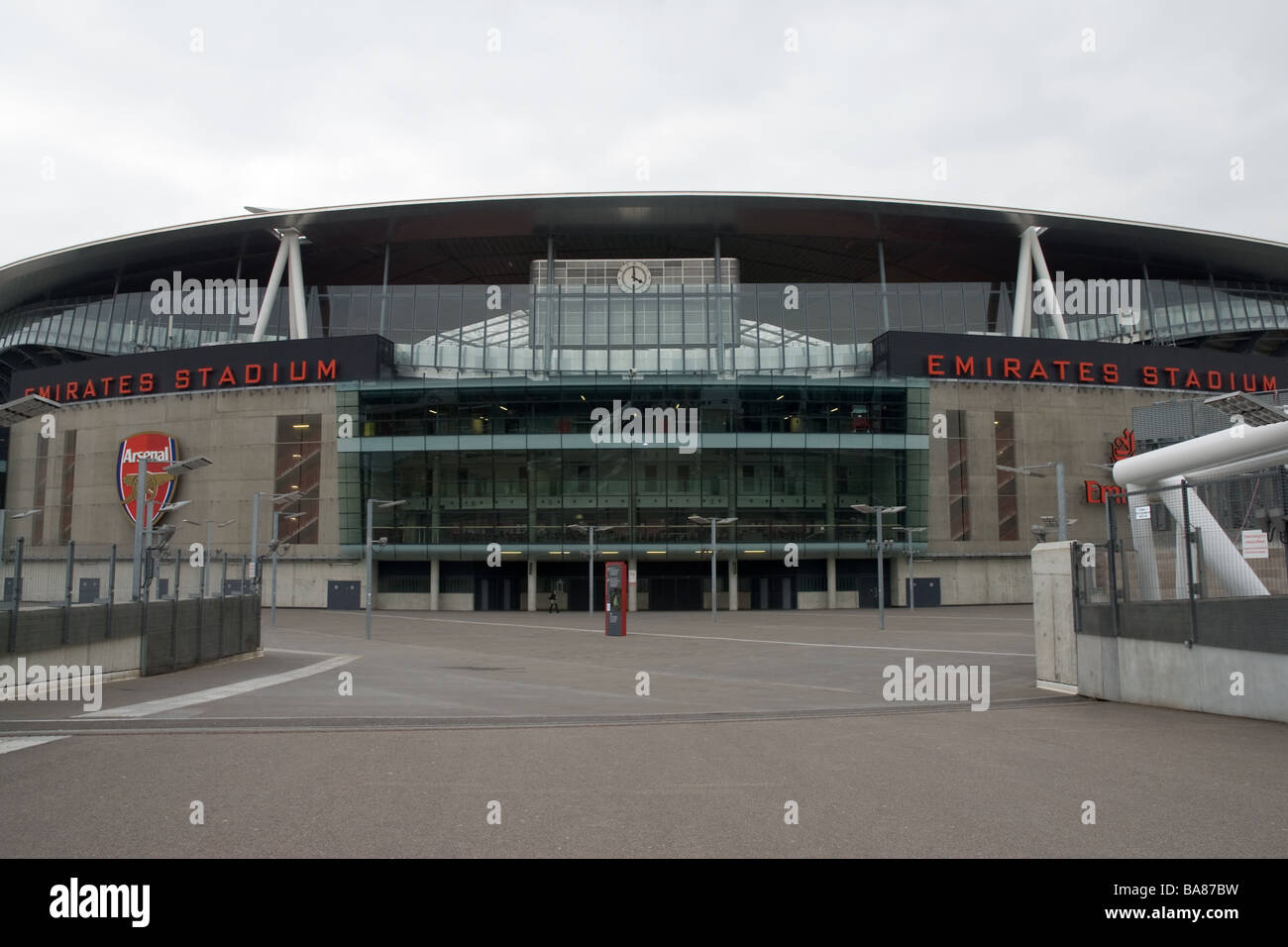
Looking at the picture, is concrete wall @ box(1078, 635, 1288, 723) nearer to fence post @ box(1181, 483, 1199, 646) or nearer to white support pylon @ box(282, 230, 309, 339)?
fence post @ box(1181, 483, 1199, 646)

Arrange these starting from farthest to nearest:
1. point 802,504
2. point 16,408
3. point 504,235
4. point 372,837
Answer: point 504,235, point 802,504, point 16,408, point 372,837

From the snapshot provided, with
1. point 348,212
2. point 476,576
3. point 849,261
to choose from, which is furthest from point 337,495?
point 849,261

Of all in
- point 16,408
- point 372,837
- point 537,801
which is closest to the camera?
point 372,837

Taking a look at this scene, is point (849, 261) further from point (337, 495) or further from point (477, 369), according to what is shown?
point (337, 495)

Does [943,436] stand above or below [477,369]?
below

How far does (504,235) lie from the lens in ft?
215

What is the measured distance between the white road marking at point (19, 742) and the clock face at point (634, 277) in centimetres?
5561

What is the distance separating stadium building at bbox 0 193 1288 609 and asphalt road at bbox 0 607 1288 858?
41871mm

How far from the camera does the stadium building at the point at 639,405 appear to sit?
200 ft

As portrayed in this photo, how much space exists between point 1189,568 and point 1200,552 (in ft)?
0.97

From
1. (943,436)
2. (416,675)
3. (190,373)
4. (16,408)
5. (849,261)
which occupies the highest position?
(849,261)

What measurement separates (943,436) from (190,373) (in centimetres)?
5080

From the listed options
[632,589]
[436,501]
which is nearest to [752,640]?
[632,589]

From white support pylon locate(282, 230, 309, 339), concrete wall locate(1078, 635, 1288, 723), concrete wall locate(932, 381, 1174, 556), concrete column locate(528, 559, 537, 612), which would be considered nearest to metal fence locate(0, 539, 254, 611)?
concrete wall locate(1078, 635, 1288, 723)
